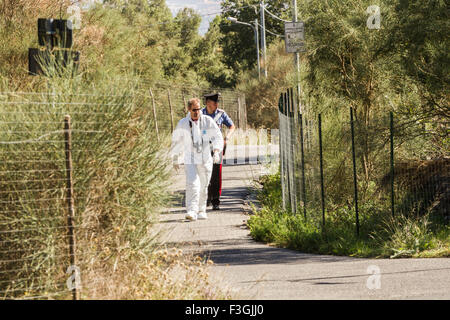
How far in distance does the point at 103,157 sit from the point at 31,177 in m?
0.70

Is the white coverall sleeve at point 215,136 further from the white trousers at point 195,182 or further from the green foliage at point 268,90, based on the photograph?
the green foliage at point 268,90

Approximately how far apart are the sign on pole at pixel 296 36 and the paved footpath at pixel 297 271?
4262 millimetres

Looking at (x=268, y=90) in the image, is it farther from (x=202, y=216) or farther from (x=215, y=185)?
(x=202, y=216)

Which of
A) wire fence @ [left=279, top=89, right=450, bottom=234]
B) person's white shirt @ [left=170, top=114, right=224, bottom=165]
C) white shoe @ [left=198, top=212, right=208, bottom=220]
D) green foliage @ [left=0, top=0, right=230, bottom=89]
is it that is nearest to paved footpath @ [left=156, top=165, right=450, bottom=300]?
white shoe @ [left=198, top=212, right=208, bottom=220]

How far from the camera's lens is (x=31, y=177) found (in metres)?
6.64

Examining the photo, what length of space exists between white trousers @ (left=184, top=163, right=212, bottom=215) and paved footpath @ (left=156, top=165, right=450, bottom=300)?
322 mm

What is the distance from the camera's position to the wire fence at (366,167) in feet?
34.7

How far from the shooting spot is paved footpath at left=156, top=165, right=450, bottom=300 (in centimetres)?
707

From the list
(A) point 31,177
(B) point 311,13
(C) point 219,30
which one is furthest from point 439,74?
(C) point 219,30

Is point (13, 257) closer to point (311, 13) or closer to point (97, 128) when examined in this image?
point (97, 128)

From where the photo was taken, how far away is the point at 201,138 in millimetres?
11938

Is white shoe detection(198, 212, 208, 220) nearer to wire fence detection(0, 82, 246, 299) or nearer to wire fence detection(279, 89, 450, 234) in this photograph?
wire fence detection(279, 89, 450, 234)

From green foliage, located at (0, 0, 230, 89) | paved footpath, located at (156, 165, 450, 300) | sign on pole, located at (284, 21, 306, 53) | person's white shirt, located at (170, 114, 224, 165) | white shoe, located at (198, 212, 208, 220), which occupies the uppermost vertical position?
green foliage, located at (0, 0, 230, 89)

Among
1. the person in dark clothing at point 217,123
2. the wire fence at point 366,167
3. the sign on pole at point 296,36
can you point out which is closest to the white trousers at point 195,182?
the person in dark clothing at point 217,123
